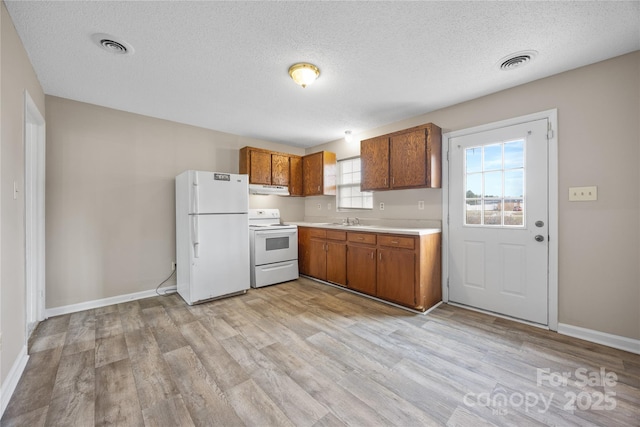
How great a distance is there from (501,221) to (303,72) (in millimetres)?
2459

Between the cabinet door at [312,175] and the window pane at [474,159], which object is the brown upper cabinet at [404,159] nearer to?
the window pane at [474,159]

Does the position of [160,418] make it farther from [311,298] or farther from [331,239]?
[331,239]

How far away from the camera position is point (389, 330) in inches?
98.3

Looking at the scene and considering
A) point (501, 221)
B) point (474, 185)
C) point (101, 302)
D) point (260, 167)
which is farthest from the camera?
point (260, 167)

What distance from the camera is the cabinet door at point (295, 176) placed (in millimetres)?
4730

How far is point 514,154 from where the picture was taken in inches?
106

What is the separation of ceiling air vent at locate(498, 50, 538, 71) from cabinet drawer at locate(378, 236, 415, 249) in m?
1.76

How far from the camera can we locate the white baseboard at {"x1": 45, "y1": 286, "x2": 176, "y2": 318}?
9.37ft

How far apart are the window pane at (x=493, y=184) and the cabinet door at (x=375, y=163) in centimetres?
110

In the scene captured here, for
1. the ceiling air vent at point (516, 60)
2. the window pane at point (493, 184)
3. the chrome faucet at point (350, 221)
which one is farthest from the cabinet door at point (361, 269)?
the ceiling air vent at point (516, 60)

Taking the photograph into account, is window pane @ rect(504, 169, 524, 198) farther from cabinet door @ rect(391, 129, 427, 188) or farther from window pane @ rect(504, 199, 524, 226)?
cabinet door @ rect(391, 129, 427, 188)

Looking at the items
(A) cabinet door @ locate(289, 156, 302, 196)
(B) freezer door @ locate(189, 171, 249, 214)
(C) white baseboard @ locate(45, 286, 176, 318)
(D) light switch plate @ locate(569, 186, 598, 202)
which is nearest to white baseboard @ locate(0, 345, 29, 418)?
(C) white baseboard @ locate(45, 286, 176, 318)

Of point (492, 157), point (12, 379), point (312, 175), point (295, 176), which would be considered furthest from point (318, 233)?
point (12, 379)

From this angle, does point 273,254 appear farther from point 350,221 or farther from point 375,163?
point 375,163
